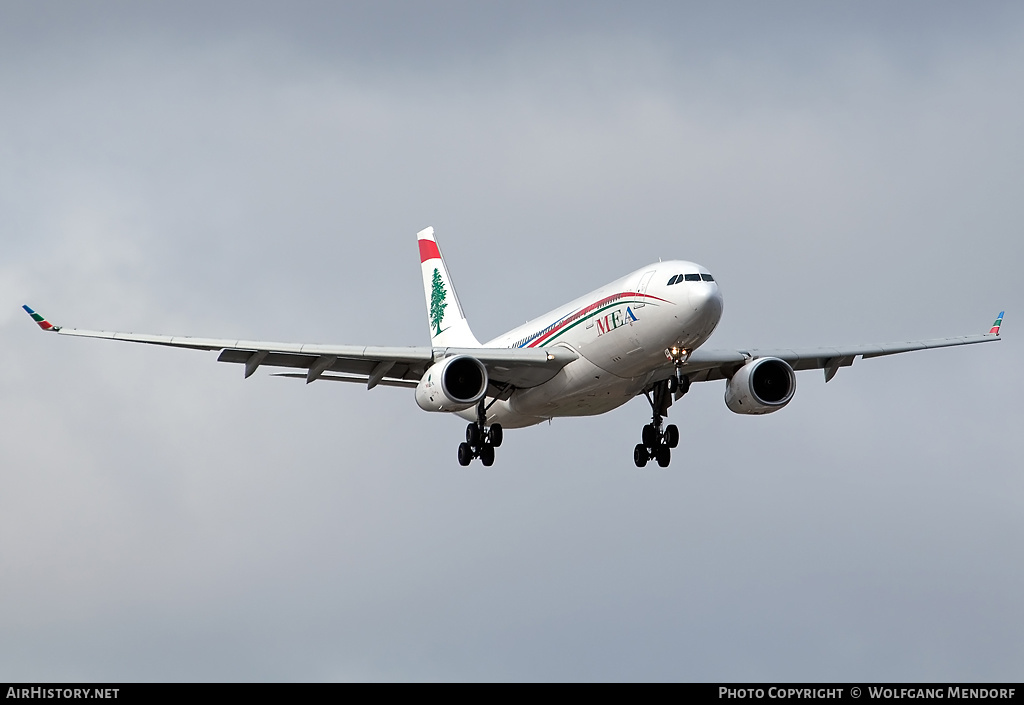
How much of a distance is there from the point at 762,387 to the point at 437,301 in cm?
1842

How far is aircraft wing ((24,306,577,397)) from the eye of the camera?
42062mm

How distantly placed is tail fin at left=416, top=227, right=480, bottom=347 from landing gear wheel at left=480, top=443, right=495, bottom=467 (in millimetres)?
9082

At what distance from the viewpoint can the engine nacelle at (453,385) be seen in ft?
136

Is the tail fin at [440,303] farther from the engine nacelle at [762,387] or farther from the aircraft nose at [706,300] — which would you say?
the aircraft nose at [706,300]

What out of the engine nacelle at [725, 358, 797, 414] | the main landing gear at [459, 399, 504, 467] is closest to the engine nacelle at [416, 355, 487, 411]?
the main landing gear at [459, 399, 504, 467]

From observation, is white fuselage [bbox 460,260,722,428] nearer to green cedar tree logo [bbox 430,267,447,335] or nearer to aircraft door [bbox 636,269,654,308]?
aircraft door [bbox 636,269,654,308]

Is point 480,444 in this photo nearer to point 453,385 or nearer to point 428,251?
point 453,385

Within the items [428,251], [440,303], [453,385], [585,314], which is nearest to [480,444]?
[453,385]

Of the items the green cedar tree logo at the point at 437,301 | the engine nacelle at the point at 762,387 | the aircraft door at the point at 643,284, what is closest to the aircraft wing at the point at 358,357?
A: the aircraft door at the point at 643,284

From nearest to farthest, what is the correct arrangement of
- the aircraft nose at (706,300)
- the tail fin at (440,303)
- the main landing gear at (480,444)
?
1. the aircraft nose at (706,300)
2. the main landing gear at (480,444)
3. the tail fin at (440,303)

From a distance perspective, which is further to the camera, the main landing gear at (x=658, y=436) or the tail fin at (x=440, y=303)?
the tail fin at (x=440, y=303)

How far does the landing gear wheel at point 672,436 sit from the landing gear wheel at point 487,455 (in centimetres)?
561
